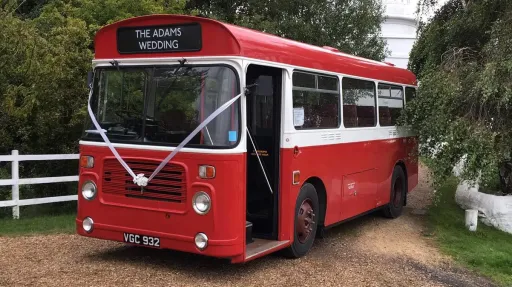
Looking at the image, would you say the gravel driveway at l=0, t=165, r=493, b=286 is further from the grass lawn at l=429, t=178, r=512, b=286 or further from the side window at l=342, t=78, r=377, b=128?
the side window at l=342, t=78, r=377, b=128

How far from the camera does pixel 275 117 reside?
7109mm

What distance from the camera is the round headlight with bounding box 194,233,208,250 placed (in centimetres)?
611

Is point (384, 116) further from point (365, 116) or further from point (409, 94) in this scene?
point (409, 94)

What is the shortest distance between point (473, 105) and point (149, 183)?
6.08 metres

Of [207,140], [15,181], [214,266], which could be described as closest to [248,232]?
[214,266]

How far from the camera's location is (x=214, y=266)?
7008 millimetres

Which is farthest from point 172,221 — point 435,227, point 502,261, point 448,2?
point 448,2

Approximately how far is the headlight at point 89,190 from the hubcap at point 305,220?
2578 millimetres

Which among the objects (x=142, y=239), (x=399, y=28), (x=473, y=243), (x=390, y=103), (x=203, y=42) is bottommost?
(x=473, y=243)

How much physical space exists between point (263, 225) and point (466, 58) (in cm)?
612

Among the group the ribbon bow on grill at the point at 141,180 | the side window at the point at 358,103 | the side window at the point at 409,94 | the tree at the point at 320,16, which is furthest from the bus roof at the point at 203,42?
the tree at the point at 320,16

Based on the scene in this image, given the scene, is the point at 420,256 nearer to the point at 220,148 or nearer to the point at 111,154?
the point at 220,148

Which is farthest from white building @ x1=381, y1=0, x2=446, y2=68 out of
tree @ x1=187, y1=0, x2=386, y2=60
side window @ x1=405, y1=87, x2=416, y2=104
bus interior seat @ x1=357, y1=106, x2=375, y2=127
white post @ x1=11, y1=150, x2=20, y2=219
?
white post @ x1=11, y1=150, x2=20, y2=219

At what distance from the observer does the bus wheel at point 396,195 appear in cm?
1091
